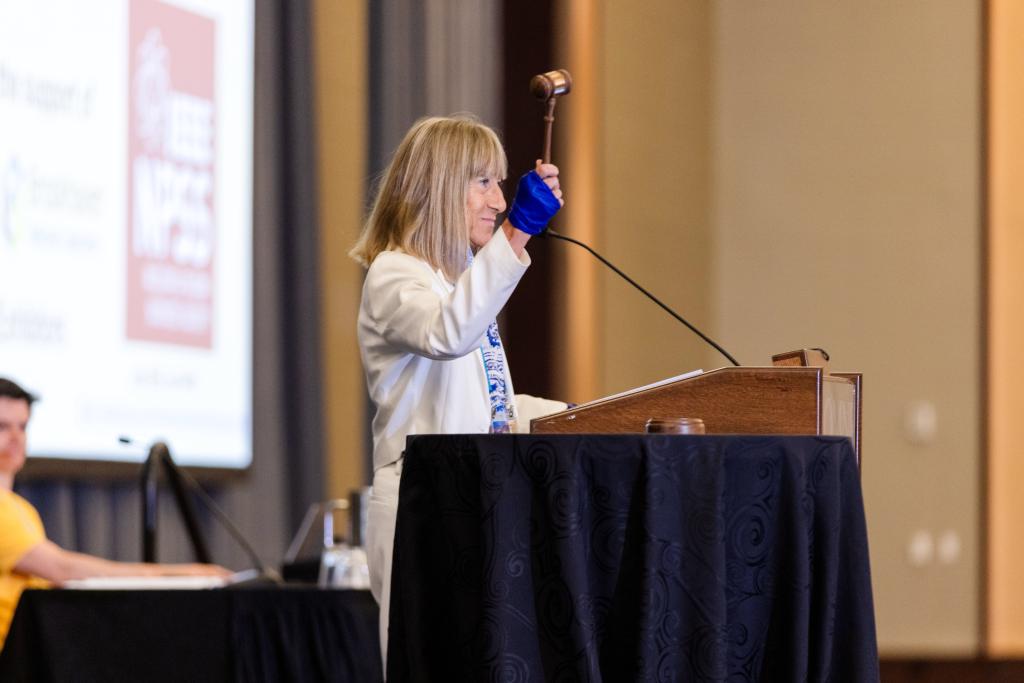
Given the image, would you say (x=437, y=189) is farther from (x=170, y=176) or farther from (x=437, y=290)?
(x=170, y=176)

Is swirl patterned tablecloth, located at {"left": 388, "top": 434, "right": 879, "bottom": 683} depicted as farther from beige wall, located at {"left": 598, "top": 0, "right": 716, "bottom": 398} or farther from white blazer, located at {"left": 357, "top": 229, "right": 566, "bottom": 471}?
beige wall, located at {"left": 598, "top": 0, "right": 716, "bottom": 398}

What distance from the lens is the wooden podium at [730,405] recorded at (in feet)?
6.57

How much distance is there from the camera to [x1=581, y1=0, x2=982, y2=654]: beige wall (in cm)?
650

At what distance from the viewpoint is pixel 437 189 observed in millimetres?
2328

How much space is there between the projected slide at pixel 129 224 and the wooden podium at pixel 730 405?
2.60 m

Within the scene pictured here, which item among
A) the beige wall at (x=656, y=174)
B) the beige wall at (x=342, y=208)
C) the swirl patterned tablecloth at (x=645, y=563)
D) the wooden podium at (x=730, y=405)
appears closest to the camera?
the swirl patterned tablecloth at (x=645, y=563)

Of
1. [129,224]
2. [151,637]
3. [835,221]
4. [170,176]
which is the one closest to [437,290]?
[151,637]

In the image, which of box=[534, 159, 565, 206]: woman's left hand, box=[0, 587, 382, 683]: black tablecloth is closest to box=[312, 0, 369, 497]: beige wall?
box=[0, 587, 382, 683]: black tablecloth

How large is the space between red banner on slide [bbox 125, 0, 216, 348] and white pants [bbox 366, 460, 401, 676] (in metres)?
2.69

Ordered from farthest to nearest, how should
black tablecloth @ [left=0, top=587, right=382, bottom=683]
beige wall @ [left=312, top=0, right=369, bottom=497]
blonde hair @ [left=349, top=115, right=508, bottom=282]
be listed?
beige wall @ [left=312, top=0, right=369, bottom=497], black tablecloth @ [left=0, top=587, right=382, bottom=683], blonde hair @ [left=349, top=115, right=508, bottom=282]

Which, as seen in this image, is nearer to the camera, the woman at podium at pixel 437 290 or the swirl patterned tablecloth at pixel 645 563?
the swirl patterned tablecloth at pixel 645 563

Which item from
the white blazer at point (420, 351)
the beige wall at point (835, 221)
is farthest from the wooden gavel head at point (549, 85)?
the beige wall at point (835, 221)

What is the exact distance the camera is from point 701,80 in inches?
282

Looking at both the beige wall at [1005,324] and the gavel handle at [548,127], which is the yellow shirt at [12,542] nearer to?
the gavel handle at [548,127]
